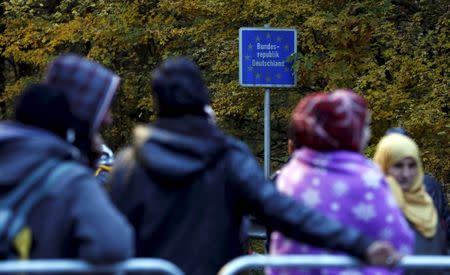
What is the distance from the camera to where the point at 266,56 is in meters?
11.7

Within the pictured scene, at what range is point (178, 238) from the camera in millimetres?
3926

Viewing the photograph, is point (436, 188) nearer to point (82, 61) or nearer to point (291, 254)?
point (291, 254)

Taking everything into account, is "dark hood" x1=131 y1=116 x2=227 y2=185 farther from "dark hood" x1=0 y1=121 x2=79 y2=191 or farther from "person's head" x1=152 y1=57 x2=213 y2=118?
"dark hood" x1=0 y1=121 x2=79 y2=191

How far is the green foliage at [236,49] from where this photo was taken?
35.8 feet

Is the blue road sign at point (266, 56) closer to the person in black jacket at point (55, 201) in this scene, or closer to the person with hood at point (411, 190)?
the person with hood at point (411, 190)

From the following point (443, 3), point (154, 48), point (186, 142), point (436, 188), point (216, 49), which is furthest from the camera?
point (154, 48)

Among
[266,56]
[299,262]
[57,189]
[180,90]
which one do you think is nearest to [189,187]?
[180,90]

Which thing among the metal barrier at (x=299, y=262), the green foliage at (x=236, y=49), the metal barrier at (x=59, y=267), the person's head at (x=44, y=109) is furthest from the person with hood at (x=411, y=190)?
the green foliage at (x=236, y=49)

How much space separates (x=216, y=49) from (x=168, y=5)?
1.04 metres

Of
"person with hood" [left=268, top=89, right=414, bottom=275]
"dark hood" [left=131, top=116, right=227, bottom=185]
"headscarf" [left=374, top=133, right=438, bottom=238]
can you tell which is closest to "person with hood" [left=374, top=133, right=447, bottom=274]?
"headscarf" [left=374, top=133, right=438, bottom=238]

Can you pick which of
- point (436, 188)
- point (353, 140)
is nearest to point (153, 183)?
point (353, 140)

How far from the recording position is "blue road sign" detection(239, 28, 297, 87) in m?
11.6

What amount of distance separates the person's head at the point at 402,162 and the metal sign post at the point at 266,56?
623 centimetres

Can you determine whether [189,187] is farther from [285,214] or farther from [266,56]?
[266,56]
